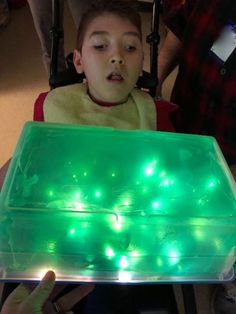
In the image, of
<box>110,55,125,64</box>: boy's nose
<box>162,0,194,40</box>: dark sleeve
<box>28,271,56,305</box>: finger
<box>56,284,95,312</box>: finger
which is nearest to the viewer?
<box>28,271,56,305</box>: finger

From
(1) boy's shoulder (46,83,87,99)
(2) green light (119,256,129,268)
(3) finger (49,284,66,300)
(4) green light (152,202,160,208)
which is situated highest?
(1) boy's shoulder (46,83,87,99)

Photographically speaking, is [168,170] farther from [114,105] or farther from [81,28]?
[81,28]

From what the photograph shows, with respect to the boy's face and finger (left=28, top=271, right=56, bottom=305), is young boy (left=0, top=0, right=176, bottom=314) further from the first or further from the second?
finger (left=28, top=271, right=56, bottom=305)

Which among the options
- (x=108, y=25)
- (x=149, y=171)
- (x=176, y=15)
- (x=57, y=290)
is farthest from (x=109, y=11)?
(x=57, y=290)

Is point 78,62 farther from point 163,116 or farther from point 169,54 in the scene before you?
point 169,54

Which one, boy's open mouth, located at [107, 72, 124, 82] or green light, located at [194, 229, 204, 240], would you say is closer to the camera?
green light, located at [194, 229, 204, 240]

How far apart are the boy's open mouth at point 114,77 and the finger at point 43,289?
0.59 metres

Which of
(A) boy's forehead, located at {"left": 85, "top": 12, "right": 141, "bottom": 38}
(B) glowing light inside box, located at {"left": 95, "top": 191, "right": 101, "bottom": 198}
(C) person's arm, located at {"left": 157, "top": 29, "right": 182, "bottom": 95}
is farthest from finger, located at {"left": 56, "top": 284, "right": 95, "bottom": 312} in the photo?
(C) person's arm, located at {"left": 157, "top": 29, "right": 182, "bottom": 95}

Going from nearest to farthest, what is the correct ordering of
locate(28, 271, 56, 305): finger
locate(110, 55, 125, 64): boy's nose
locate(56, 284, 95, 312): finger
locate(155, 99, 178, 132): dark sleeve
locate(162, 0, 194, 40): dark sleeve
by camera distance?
locate(28, 271, 56, 305): finger
locate(56, 284, 95, 312): finger
locate(110, 55, 125, 64): boy's nose
locate(155, 99, 178, 132): dark sleeve
locate(162, 0, 194, 40): dark sleeve

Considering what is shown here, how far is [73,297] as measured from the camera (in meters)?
0.75

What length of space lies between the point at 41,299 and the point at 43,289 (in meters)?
0.03

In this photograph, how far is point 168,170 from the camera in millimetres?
773

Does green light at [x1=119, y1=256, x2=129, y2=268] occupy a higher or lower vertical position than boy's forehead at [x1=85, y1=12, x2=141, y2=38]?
lower

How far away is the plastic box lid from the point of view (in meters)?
0.62
